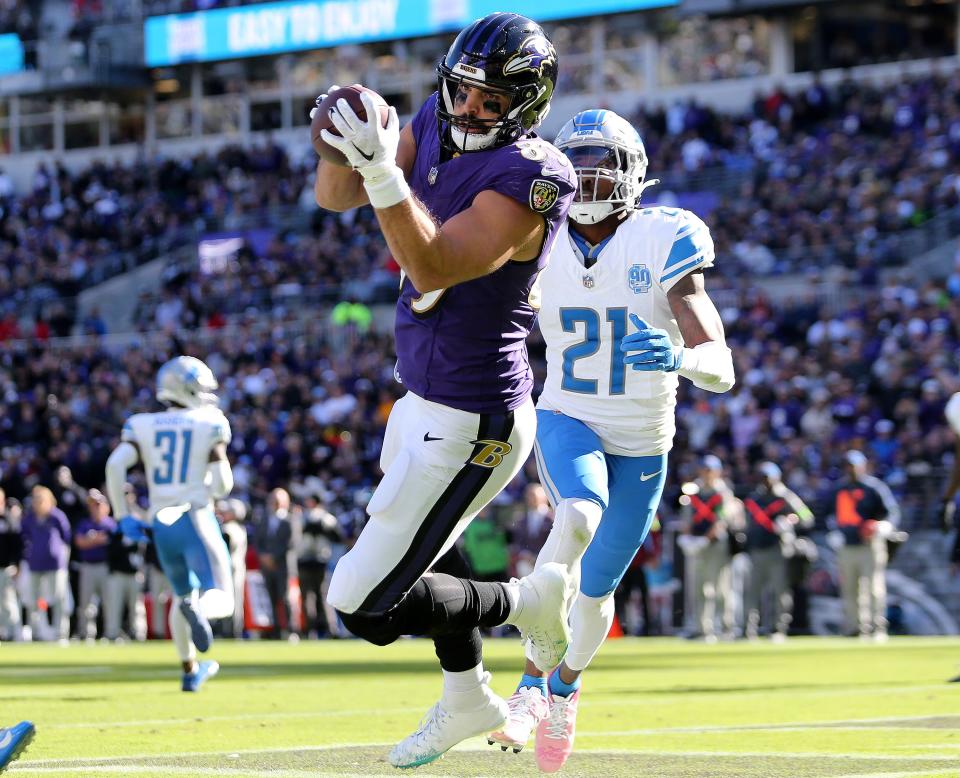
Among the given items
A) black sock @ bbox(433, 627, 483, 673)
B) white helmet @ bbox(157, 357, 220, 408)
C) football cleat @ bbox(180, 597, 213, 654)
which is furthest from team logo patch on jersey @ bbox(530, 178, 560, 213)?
white helmet @ bbox(157, 357, 220, 408)

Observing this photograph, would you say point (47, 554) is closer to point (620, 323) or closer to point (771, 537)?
point (771, 537)

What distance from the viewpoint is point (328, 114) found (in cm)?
413

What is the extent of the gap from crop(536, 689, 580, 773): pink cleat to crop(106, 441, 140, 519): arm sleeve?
16.8 feet

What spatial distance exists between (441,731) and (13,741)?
1.28 meters

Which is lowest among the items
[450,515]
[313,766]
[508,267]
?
[313,766]

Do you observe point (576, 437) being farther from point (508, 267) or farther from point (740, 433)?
point (740, 433)

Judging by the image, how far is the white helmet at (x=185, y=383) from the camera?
10.5m

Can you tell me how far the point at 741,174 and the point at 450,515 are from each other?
22718 mm

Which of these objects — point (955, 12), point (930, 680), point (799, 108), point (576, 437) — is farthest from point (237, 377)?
point (576, 437)

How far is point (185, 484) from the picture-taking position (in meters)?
10.1

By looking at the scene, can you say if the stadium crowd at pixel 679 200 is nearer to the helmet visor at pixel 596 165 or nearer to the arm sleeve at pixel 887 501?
the arm sleeve at pixel 887 501

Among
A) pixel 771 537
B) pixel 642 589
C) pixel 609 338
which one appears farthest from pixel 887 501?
pixel 609 338

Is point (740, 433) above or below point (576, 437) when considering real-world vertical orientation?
below

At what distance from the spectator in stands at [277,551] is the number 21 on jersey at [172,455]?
7.77 m
